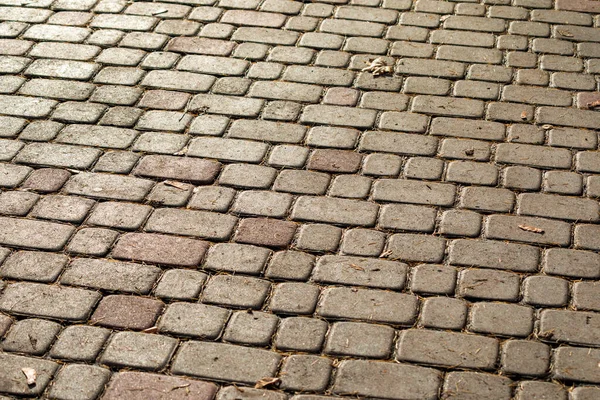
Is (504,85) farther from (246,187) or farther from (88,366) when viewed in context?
(88,366)

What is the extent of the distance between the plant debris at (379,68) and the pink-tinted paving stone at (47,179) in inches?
74.7

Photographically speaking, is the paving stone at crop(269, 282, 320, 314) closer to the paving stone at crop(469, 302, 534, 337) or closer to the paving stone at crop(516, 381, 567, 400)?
the paving stone at crop(469, 302, 534, 337)

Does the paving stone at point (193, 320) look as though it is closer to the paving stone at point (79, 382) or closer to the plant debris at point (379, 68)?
the paving stone at point (79, 382)

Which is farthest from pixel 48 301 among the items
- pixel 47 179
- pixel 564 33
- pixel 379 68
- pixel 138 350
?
pixel 564 33

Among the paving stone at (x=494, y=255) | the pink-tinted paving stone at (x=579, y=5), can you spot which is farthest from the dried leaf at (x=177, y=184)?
the pink-tinted paving stone at (x=579, y=5)

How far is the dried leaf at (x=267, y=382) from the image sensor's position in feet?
10.5

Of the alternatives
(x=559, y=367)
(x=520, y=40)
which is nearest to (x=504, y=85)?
(x=520, y=40)

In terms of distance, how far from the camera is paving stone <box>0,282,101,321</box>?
11.5ft

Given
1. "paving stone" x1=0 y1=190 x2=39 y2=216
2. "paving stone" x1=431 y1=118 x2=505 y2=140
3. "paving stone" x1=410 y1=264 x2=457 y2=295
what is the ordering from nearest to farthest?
"paving stone" x1=410 y1=264 x2=457 y2=295
"paving stone" x1=0 y1=190 x2=39 y2=216
"paving stone" x1=431 y1=118 x2=505 y2=140

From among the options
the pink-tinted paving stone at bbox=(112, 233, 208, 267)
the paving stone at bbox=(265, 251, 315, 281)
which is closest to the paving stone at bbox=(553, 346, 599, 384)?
the paving stone at bbox=(265, 251, 315, 281)

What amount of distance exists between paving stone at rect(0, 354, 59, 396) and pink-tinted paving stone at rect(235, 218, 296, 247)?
1.03m

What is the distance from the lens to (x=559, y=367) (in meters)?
3.28

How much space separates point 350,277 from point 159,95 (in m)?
1.88

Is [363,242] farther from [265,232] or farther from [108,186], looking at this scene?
[108,186]
